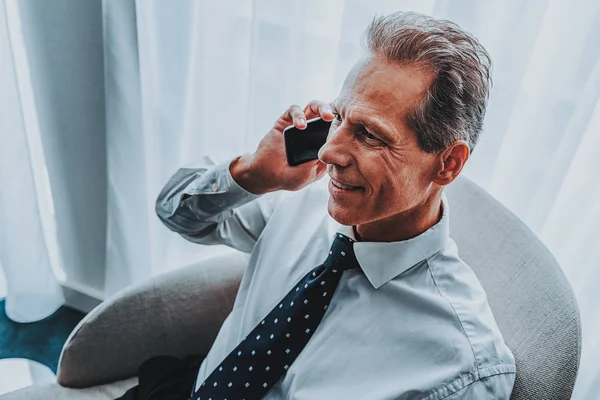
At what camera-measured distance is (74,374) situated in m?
1.24

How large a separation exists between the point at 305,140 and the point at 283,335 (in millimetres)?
376

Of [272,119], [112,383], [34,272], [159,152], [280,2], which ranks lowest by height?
[34,272]

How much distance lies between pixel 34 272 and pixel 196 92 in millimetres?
941

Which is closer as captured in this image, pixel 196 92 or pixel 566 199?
pixel 566 199

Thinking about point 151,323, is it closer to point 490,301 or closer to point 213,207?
point 213,207

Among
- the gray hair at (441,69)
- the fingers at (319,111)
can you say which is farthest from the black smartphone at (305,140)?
the gray hair at (441,69)

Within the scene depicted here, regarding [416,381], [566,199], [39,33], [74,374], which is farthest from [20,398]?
[566,199]

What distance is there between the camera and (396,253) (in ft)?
3.26

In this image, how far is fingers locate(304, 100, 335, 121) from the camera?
105cm

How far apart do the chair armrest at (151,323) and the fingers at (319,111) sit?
1.43 feet

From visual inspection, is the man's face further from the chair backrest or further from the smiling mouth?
the chair backrest

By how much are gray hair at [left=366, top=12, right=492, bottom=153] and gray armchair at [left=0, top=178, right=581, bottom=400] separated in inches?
11.7

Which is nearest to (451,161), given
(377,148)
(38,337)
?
(377,148)

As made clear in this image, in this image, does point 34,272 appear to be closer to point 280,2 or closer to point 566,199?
point 280,2
